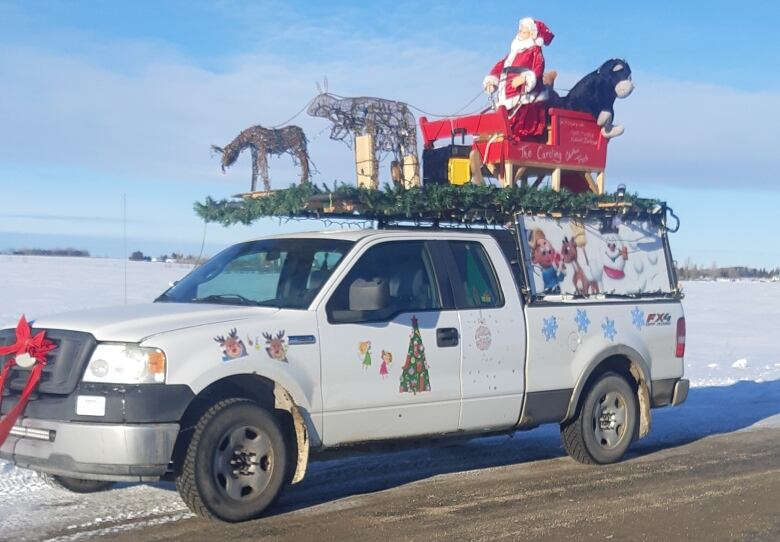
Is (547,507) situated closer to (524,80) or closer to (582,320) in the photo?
(582,320)

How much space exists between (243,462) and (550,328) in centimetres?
290

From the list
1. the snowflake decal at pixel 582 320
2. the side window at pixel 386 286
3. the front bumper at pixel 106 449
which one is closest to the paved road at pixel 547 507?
the front bumper at pixel 106 449

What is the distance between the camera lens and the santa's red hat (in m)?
9.94

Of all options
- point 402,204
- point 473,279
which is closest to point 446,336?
point 473,279

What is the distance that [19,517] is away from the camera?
6391 mm

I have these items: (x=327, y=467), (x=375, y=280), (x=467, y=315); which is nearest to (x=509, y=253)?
(x=467, y=315)

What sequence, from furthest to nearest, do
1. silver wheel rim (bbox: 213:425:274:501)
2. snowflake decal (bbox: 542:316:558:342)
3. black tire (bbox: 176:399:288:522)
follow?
snowflake decal (bbox: 542:316:558:342) → silver wheel rim (bbox: 213:425:274:501) → black tire (bbox: 176:399:288:522)

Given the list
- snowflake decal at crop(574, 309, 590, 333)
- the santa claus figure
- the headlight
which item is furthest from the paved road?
the santa claus figure

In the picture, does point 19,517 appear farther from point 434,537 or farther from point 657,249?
point 657,249

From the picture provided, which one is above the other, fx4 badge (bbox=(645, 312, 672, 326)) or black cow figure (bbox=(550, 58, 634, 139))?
black cow figure (bbox=(550, 58, 634, 139))

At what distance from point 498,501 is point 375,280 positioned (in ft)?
5.83

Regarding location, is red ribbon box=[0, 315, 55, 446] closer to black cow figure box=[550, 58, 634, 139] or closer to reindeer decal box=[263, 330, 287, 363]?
reindeer decal box=[263, 330, 287, 363]

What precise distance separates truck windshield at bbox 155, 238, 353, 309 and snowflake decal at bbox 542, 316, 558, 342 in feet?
5.97

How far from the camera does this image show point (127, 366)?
592 cm
